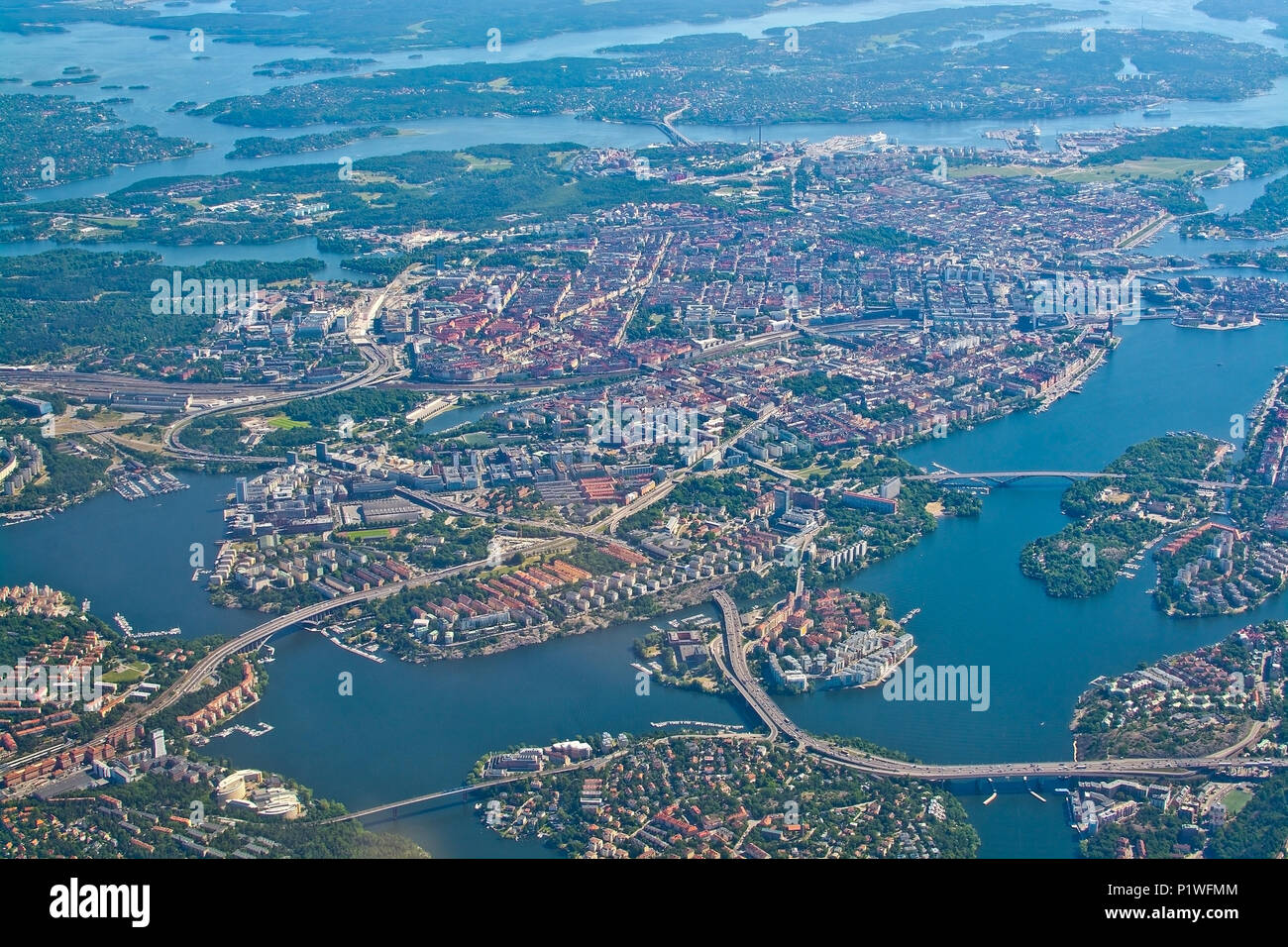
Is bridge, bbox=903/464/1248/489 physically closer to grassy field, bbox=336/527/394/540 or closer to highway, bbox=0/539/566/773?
highway, bbox=0/539/566/773

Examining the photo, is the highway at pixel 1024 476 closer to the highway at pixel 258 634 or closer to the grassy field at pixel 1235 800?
the highway at pixel 258 634

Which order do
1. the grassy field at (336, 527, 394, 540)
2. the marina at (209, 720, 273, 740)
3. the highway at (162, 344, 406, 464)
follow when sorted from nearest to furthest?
1. the marina at (209, 720, 273, 740)
2. the grassy field at (336, 527, 394, 540)
3. the highway at (162, 344, 406, 464)

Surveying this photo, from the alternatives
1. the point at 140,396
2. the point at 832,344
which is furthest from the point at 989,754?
the point at 140,396

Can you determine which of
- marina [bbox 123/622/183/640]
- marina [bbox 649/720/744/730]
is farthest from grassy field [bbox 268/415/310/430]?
marina [bbox 649/720/744/730]

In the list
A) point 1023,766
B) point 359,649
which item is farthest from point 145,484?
point 1023,766

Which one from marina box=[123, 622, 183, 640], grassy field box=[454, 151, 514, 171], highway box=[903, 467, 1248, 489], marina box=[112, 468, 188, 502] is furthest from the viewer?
A: grassy field box=[454, 151, 514, 171]
